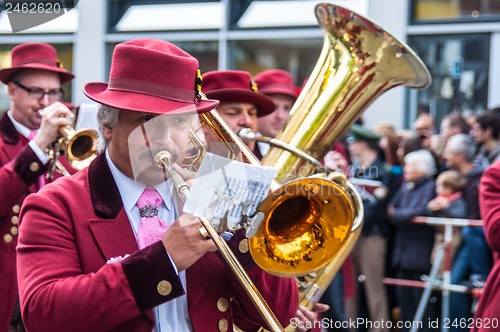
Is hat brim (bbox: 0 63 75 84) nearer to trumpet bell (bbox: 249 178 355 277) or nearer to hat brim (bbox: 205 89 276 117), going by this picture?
hat brim (bbox: 205 89 276 117)

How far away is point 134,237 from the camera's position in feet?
8.83

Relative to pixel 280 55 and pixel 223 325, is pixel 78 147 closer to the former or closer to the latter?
pixel 223 325

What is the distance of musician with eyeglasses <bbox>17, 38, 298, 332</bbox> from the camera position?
8.19ft

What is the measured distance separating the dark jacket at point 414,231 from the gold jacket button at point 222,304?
4.84 m

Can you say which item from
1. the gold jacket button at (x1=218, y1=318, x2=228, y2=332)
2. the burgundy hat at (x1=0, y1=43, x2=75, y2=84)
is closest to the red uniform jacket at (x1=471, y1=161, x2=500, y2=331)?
the gold jacket button at (x1=218, y1=318, x2=228, y2=332)

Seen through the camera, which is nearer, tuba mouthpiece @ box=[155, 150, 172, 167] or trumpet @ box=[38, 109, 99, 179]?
tuba mouthpiece @ box=[155, 150, 172, 167]

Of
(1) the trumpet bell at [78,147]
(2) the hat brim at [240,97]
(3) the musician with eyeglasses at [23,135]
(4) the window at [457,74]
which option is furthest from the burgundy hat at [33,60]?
(4) the window at [457,74]

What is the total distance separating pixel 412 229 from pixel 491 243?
328 centimetres

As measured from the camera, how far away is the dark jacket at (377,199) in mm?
7629

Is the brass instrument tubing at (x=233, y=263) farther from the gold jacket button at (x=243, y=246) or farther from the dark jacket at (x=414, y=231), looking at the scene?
the dark jacket at (x=414, y=231)

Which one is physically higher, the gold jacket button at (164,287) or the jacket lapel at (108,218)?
the jacket lapel at (108,218)

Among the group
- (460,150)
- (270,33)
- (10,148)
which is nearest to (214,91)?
(10,148)

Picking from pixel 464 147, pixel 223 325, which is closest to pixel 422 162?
pixel 464 147

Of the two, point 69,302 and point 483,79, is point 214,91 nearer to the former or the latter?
point 69,302
